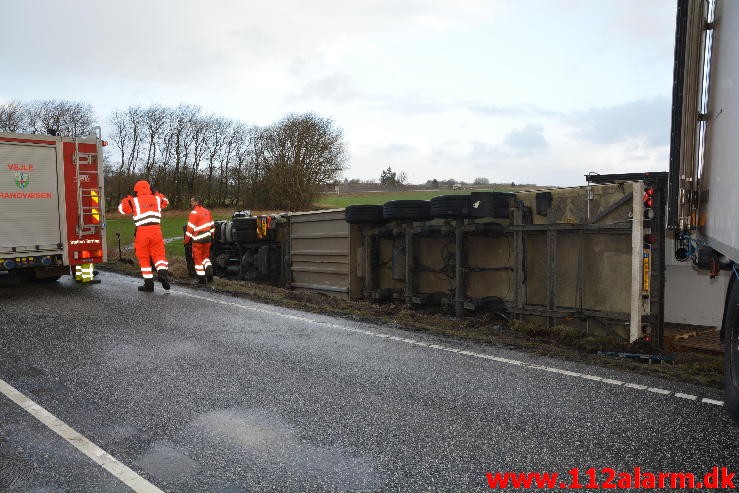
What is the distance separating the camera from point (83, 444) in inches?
149

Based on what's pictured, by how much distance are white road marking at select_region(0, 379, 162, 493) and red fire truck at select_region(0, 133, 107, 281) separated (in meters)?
6.60

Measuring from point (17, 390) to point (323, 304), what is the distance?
567cm

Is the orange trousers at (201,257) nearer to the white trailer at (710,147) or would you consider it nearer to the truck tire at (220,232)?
the truck tire at (220,232)

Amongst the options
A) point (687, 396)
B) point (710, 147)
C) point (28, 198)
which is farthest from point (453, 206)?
point (28, 198)

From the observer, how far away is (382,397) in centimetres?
477

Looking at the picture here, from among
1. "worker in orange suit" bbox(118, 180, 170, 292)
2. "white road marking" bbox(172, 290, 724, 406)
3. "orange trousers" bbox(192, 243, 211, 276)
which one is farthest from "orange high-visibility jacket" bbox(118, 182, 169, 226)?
"white road marking" bbox(172, 290, 724, 406)

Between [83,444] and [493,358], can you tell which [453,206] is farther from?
[83,444]

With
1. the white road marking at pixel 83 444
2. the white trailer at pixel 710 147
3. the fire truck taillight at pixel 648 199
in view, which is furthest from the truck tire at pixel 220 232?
the white trailer at pixel 710 147

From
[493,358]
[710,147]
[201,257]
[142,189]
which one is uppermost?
[710,147]

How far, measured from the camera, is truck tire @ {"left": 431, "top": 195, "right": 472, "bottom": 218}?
363 inches

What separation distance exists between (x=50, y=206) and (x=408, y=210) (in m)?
6.31

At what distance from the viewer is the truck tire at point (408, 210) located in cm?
1024

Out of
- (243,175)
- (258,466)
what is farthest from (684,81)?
(243,175)

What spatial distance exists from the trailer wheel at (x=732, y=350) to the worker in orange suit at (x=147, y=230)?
351 inches
